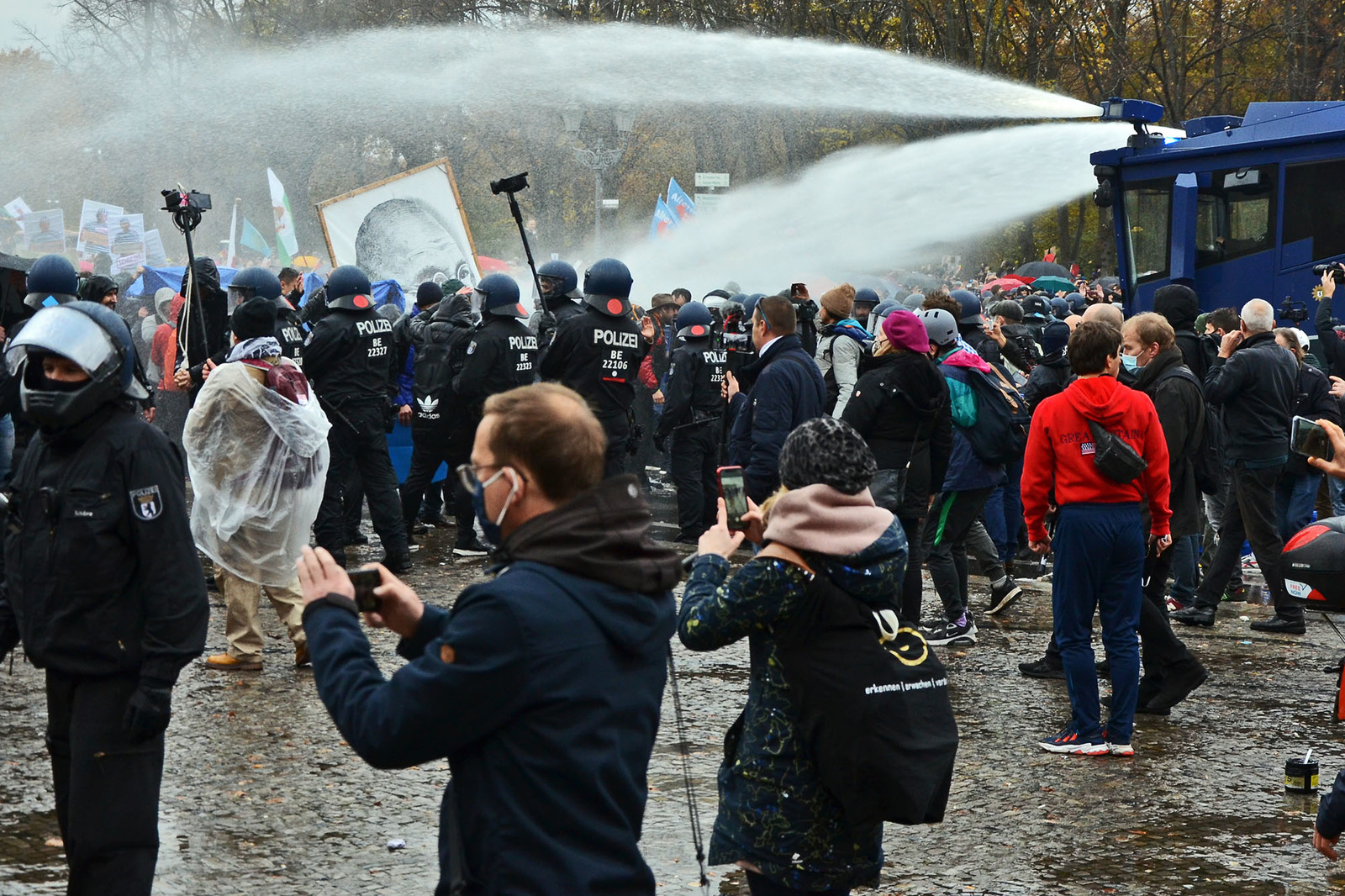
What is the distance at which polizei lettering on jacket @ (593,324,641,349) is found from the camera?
9.28 meters

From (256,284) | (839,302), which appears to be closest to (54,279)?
(256,284)

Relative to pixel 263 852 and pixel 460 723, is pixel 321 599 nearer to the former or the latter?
pixel 460 723

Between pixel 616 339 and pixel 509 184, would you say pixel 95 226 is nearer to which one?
pixel 509 184

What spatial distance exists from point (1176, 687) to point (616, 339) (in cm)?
405

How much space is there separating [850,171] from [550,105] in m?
6.77

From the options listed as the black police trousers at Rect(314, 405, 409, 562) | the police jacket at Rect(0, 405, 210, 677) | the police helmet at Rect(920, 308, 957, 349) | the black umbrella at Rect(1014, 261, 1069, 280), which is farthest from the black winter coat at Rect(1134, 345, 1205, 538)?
the black umbrella at Rect(1014, 261, 1069, 280)

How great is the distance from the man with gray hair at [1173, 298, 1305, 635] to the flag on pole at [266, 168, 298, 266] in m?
13.5

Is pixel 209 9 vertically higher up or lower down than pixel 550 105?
higher up

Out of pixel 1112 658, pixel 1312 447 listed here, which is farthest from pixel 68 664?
pixel 1112 658

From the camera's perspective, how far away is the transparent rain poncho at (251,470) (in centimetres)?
685

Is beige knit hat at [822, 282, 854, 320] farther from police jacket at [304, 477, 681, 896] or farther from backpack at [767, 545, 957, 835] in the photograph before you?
police jacket at [304, 477, 681, 896]

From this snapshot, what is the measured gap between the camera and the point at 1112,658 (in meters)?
6.25

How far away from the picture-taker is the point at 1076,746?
6.29 metres

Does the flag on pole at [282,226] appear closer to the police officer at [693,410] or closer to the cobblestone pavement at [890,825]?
the police officer at [693,410]
